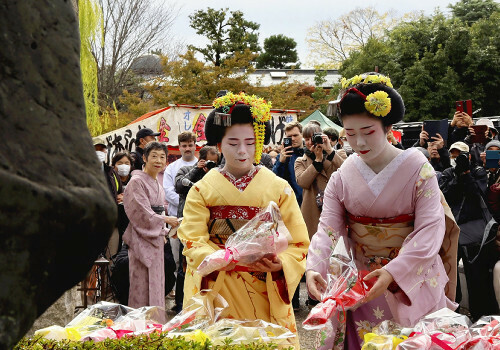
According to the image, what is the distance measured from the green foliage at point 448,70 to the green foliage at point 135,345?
65.5 feet

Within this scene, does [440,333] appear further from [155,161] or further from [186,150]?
[186,150]

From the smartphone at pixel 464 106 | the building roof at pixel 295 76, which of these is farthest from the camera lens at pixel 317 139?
the building roof at pixel 295 76

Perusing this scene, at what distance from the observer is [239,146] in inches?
138

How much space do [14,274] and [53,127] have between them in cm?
23

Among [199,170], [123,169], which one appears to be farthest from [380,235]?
[123,169]

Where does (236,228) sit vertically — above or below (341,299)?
above

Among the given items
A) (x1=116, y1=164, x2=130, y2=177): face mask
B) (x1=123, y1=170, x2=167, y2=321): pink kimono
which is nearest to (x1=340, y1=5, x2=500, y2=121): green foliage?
(x1=116, y1=164, x2=130, y2=177): face mask

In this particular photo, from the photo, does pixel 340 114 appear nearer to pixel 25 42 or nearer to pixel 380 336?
pixel 380 336

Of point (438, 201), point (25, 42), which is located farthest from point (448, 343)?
point (25, 42)

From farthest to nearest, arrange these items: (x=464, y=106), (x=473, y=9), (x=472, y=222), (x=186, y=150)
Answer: (x=473, y=9) → (x=186, y=150) → (x=464, y=106) → (x=472, y=222)

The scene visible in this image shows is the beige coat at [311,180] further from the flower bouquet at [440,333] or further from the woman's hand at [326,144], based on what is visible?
the flower bouquet at [440,333]

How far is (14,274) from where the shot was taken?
85cm

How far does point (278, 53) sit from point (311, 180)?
34594 mm

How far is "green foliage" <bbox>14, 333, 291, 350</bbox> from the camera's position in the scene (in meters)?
2.18
